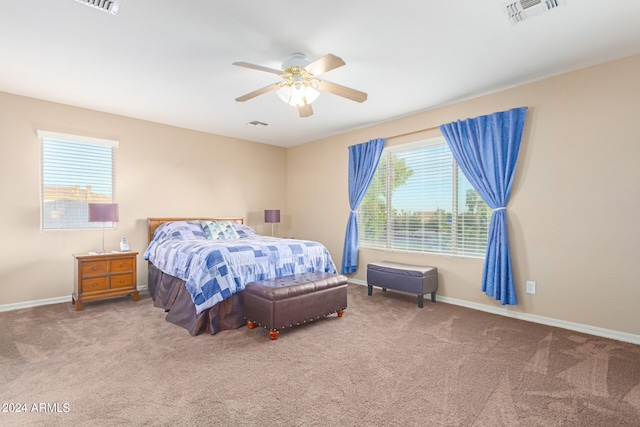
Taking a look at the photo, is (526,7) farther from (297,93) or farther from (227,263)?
(227,263)

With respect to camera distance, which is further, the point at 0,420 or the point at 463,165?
the point at 463,165

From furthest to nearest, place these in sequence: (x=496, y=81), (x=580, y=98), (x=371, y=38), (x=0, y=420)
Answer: (x=496, y=81) → (x=580, y=98) → (x=371, y=38) → (x=0, y=420)

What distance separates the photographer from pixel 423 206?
4.66 m

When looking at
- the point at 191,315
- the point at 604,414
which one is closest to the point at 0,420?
the point at 191,315

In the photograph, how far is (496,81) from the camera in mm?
3562

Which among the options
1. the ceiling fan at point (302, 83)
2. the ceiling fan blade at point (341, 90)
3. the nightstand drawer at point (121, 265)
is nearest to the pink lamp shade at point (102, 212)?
the nightstand drawer at point (121, 265)

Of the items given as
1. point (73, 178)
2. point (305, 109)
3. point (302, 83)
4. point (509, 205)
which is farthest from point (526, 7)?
point (73, 178)

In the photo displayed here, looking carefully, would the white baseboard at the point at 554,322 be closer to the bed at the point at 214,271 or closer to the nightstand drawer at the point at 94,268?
the bed at the point at 214,271

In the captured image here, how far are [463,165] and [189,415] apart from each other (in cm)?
389

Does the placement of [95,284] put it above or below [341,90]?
below

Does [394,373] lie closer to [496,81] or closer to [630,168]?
[630,168]

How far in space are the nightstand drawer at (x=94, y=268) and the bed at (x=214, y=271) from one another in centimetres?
58

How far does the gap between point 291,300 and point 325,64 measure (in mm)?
2165

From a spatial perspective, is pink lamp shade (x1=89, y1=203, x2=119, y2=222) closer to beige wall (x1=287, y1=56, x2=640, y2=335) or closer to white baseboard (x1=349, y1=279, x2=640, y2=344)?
white baseboard (x1=349, y1=279, x2=640, y2=344)
